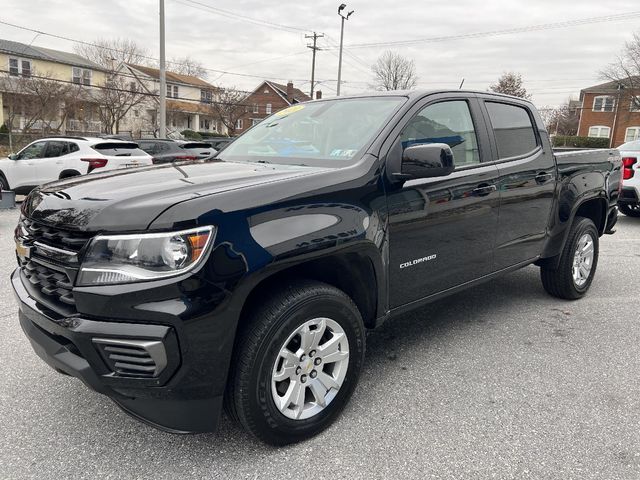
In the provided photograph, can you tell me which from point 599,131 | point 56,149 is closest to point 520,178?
point 56,149

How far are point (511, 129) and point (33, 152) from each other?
11868mm

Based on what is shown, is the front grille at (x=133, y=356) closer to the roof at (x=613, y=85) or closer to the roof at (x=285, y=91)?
the roof at (x=613, y=85)

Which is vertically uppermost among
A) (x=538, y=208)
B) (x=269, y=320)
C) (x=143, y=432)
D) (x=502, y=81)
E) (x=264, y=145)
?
(x=502, y=81)

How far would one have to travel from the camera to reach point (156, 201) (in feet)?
6.86

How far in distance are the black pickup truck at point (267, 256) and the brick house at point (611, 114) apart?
50.1 m

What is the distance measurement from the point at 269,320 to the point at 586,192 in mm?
3641

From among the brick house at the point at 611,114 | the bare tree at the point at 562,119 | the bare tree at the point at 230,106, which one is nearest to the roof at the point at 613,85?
the brick house at the point at 611,114

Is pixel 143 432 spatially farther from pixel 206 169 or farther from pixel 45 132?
pixel 45 132

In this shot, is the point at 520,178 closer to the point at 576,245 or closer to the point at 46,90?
the point at 576,245

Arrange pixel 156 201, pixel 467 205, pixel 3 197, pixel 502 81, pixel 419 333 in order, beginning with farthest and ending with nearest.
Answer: pixel 502 81, pixel 3 197, pixel 419 333, pixel 467 205, pixel 156 201

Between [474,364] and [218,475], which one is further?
[474,364]

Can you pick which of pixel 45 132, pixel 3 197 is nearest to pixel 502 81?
pixel 45 132

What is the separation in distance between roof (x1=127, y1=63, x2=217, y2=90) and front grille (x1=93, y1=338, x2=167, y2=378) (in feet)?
176

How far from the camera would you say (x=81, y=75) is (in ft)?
154
